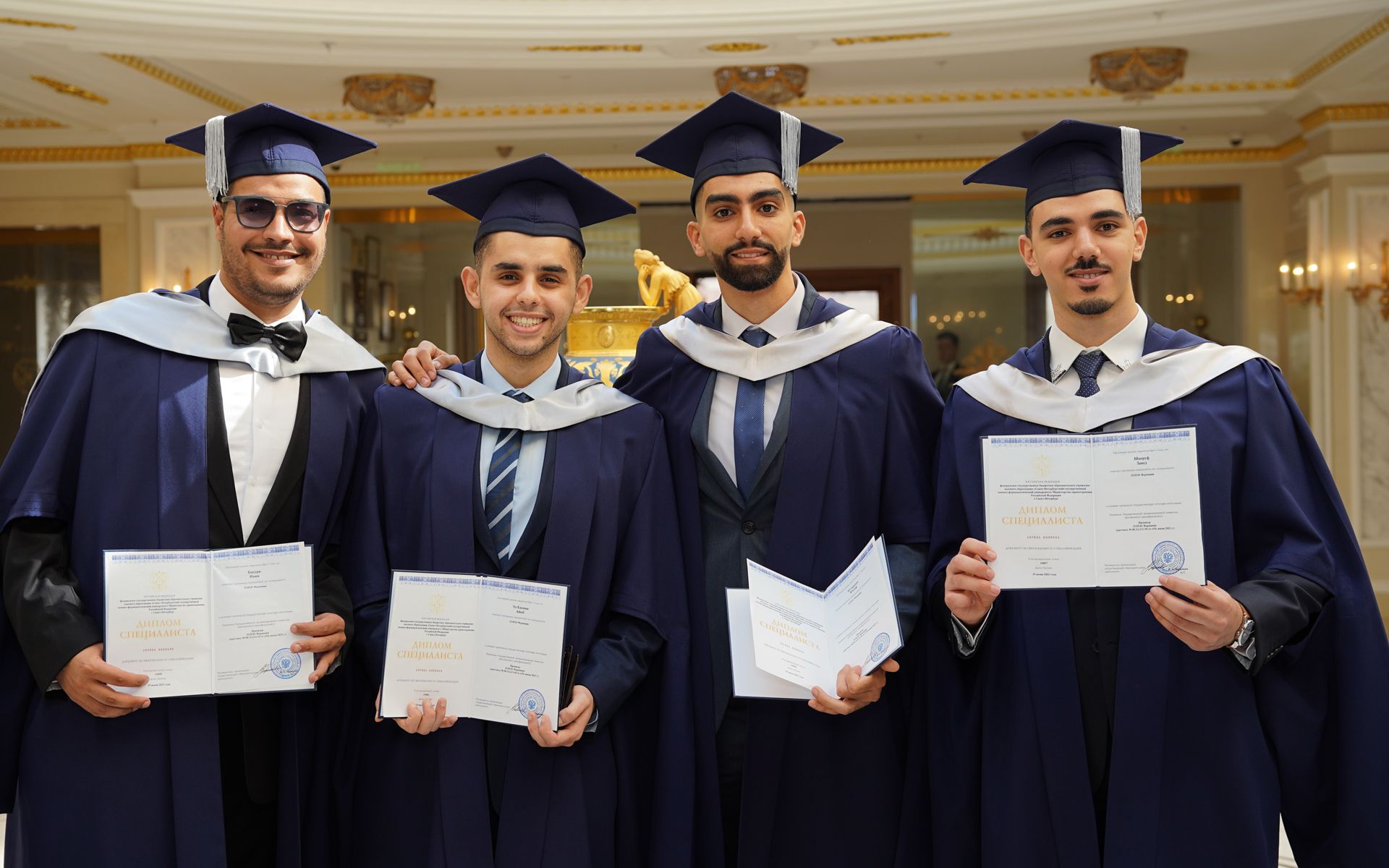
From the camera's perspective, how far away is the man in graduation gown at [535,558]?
7.39 ft

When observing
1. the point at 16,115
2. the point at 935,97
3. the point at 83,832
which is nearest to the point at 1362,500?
the point at 935,97

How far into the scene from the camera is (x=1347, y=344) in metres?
9.04

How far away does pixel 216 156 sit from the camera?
246 centimetres

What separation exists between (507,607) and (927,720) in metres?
0.95

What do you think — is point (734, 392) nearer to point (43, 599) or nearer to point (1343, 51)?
point (43, 599)

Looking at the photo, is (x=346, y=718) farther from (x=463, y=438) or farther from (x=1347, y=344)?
(x=1347, y=344)

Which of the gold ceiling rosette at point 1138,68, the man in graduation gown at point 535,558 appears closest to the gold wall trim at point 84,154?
the gold ceiling rosette at point 1138,68

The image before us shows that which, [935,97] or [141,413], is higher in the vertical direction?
[935,97]

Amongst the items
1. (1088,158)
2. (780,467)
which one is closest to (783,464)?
(780,467)

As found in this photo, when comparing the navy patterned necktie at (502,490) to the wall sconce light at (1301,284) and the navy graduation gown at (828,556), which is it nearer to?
the navy graduation gown at (828,556)

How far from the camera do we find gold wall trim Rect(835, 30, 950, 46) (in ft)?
25.0

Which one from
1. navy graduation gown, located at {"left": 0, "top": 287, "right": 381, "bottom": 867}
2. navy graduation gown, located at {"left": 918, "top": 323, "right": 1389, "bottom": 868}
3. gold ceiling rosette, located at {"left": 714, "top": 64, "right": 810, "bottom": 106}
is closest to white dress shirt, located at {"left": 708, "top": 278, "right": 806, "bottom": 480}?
navy graduation gown, located at {"left": 918, "top": 323, "right": 1389, "bottom": 868}

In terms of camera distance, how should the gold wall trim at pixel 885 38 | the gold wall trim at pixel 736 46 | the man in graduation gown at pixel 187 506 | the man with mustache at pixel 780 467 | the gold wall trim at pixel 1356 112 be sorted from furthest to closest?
the gold wall trim at pixel 1356 112
the gold wall trim at pixel 736 46
the gold wall trim at pixel 885 38
the man with mustache at pixel 780 467
the man in graduation gown at pixel 187 506

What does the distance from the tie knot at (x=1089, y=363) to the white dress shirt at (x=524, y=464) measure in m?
1.09
